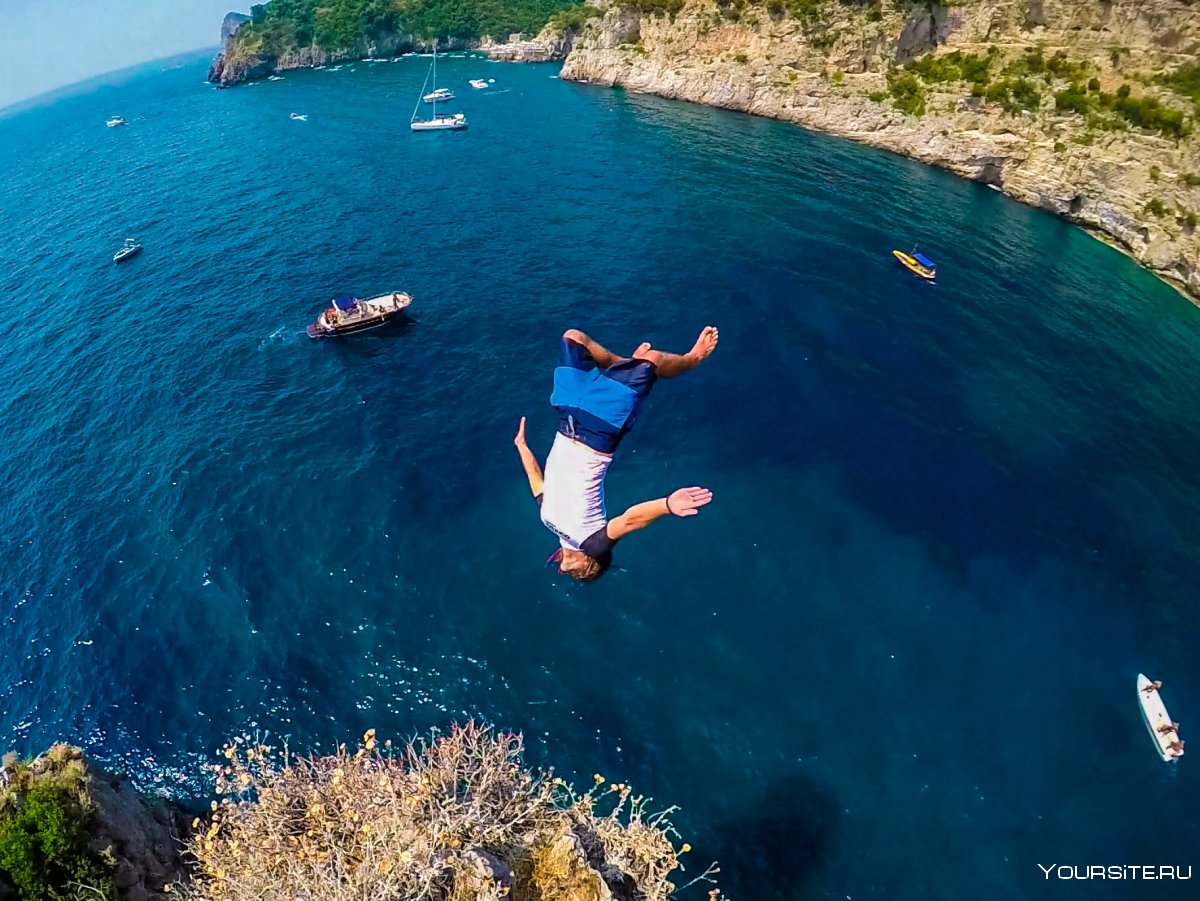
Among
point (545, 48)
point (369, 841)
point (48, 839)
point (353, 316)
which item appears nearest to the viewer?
point (369, 841)

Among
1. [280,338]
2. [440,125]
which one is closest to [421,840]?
[280,338]

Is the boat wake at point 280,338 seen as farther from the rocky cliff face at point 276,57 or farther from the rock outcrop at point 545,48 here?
the rocky cliff face at point 276,57

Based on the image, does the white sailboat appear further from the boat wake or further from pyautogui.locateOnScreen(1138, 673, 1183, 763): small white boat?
pyautogui.locateOnScreen(1138, 673, 1183, 763): small white boat

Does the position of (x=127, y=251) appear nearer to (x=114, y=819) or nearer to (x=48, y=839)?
(x=114, y=819)

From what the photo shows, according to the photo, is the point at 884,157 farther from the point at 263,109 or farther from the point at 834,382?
the point at 263,109

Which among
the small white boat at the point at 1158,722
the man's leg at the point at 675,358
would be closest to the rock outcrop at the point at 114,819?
the man's leg at the point at 675,358
